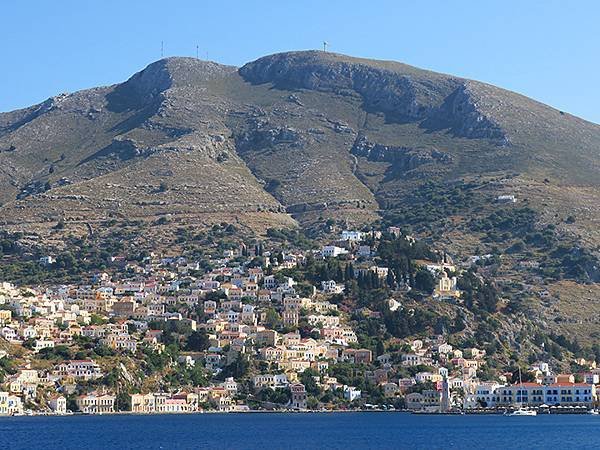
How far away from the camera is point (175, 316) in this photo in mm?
145875

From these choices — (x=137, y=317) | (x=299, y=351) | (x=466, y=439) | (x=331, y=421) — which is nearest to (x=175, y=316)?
(x=137, y=317)

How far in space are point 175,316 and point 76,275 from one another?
30.7 meters

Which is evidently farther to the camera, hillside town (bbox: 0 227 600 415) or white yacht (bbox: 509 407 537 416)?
white yacht (bbox: 509 407 537 416)

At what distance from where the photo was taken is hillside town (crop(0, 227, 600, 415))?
125500 mm

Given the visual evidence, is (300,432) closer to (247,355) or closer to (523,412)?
(247,355)

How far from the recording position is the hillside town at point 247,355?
126m

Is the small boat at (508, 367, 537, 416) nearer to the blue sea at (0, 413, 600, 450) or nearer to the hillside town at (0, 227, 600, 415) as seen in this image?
the hillside town at (0, 227, 600, 415)

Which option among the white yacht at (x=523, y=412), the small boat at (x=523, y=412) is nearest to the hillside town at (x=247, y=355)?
the white yacht at (x=523, y=412)

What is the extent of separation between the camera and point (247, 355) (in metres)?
135

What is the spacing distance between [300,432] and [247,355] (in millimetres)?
32284

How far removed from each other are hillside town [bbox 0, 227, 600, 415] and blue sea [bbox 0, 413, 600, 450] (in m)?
3.08

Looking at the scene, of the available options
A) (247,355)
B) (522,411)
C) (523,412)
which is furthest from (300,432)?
(522,411)

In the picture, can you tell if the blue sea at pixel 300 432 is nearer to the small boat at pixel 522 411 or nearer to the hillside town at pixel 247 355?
the hillside town at pixel 247 355

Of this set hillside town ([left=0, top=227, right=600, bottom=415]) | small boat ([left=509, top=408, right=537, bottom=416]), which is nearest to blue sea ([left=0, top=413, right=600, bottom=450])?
hillside town ([left=0, top=227, right=600, bottom=415])
